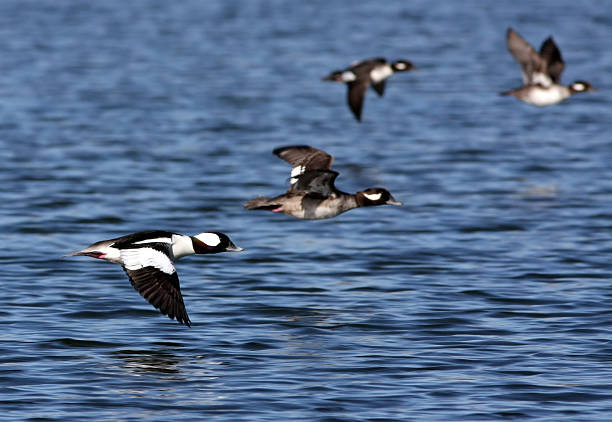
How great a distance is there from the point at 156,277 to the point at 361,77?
13.3 metres

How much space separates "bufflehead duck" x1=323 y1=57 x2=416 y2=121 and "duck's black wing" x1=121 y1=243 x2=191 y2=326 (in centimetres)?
1175

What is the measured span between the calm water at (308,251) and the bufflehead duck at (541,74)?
1486mm

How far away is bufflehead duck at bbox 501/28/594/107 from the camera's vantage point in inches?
930

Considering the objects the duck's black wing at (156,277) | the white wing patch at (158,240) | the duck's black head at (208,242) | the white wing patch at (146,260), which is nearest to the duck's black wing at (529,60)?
the duck's black head at (208,242)

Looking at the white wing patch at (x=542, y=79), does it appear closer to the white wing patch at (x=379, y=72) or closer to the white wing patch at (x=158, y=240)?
the white wing patch at (x=379, y=72)

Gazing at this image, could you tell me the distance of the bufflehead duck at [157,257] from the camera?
37.9ft

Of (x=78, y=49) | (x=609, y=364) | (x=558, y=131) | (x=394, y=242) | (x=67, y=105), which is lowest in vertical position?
(x=609, y=364)

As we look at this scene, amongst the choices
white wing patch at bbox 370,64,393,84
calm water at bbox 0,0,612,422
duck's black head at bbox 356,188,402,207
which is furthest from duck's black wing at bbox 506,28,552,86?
duck's black head at bbox 356,188,402,207

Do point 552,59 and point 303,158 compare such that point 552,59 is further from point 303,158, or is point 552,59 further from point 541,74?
point 303,158

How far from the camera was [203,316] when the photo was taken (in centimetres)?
1322

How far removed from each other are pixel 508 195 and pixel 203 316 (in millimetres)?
9511

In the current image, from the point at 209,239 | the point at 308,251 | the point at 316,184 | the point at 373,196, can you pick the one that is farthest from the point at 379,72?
the point at 209,239

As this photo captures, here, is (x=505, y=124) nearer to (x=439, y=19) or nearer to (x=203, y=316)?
(x=203, y=316)

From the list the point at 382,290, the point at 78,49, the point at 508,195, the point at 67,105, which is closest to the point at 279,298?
the point at 382,290
